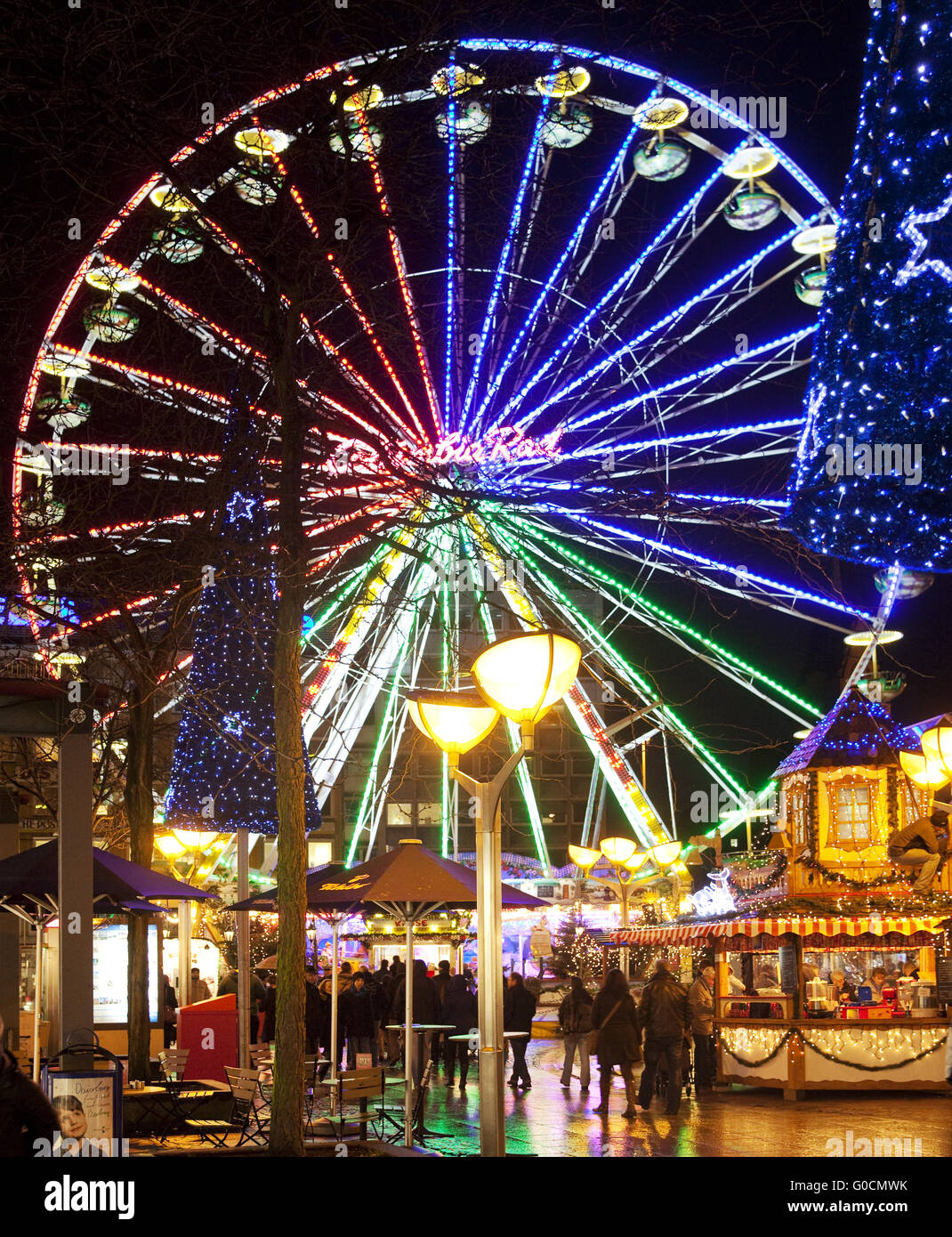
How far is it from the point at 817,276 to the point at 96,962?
12865mm

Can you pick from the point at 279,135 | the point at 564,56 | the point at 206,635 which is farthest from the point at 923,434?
the point at 206,635

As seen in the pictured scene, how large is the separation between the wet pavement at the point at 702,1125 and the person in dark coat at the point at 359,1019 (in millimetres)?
1762

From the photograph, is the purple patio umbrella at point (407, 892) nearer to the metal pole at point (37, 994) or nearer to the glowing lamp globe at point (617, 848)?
the metal pole at point (37, 994)

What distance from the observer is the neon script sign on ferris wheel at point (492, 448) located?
758 inches

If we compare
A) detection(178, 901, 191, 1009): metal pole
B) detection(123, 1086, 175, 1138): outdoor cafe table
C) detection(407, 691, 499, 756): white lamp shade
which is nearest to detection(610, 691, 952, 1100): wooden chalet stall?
detection(123, 1086, 175, 1138): outdoor cafe table

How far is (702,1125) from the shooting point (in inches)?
577

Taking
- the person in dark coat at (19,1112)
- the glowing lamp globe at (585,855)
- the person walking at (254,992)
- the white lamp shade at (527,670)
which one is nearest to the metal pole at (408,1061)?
the white lamp shade at (527,670)

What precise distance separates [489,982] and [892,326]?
12.7 ft

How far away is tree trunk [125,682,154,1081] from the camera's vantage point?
14844mm

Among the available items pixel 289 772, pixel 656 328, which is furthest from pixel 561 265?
pixel 289 772

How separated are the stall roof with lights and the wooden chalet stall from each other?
0.7 inches

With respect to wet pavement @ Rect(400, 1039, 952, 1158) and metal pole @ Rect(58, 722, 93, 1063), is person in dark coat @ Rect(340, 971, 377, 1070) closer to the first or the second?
wet pavement @ Rect(400, 1039, 952, 1158)

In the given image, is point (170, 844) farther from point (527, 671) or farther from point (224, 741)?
point (527, 671)

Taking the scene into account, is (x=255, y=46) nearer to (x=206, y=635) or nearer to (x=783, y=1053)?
(x=206, y=635)
